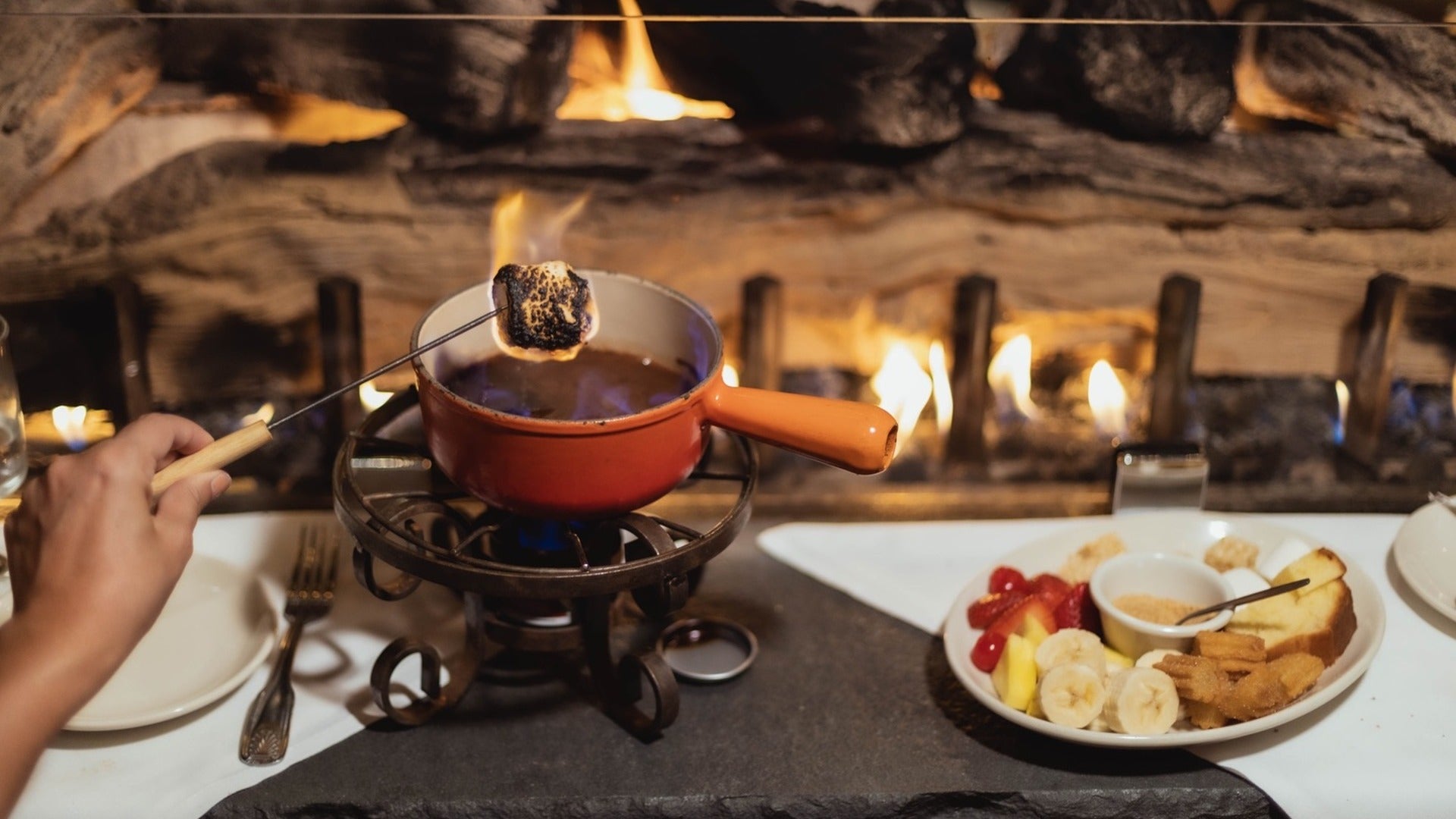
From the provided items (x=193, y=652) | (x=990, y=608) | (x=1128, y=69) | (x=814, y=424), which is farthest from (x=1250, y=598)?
(x=193, y=652)

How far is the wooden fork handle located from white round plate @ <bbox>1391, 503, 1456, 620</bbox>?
1406 mm

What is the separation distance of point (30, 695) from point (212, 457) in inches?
10.1

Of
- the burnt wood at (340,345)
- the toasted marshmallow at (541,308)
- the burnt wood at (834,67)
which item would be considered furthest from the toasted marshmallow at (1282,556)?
the burnt wood at (340,345)

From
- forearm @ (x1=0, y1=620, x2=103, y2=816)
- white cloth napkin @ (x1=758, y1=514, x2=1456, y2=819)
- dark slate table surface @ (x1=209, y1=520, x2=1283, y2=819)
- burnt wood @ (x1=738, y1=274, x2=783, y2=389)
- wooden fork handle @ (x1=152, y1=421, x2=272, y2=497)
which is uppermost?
wooden fork handle @ (x1=152, y1=421, x2=272, y2=497)

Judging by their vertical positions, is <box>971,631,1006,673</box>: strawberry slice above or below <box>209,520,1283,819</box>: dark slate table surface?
above

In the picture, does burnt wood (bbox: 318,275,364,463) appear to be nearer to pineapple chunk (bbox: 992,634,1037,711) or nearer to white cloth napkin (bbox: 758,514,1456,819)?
white cloth napkin (bbox: 758,514,1456,819)

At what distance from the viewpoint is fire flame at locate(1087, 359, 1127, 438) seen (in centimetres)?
216

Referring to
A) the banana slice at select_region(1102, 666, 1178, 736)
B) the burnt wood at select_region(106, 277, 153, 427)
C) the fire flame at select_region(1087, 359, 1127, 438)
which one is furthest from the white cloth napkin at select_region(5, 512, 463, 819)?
the fire flame at select_region(1087, 359, 1127, 438)

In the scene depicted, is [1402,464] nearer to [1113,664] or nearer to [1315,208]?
Answer: [1315,208]

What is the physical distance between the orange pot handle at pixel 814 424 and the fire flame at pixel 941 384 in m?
0.93

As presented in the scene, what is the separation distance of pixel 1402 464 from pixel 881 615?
1057mm

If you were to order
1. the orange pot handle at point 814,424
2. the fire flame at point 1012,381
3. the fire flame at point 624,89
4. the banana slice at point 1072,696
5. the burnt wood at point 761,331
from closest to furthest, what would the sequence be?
the orange pot handle at point 814,424 < the banana slice at point 1072,696 < the fire flame at point 624,89 < the burnt wood at point 761,331 < the fire flame at point 1012,381

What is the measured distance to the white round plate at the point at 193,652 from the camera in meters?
1.41

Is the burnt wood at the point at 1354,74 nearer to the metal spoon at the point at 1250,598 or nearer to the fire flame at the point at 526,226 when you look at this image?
the metal spoon at the point at 1250,598
